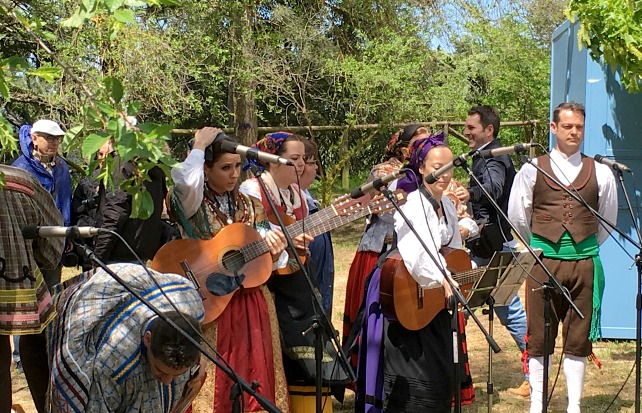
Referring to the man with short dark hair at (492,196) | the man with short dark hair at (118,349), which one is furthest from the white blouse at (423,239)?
the man with short dark hair at (492,196)

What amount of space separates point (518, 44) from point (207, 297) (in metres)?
10.3

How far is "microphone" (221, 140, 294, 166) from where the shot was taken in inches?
143

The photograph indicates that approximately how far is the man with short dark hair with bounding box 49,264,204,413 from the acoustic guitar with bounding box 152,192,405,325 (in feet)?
3.54

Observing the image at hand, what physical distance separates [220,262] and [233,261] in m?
0.07

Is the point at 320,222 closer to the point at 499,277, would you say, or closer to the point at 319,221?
the point at 319,221

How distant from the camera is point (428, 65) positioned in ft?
40.1


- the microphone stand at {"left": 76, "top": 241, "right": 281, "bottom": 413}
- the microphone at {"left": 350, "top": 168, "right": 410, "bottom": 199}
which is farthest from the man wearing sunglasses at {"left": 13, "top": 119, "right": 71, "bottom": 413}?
the microphone stand at {"left": 76, "top": 241, "right": 281, "bottom": 413}

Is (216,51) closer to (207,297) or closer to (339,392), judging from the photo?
(339,392)

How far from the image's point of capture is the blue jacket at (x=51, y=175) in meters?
6.72

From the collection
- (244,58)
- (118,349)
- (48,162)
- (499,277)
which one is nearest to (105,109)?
(118,349)

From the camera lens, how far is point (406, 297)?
4.54m

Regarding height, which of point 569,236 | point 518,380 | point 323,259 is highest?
point 569,236

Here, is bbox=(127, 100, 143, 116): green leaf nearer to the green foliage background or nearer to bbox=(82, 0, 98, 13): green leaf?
bbox=(82, 0, 98, 13): green leaf

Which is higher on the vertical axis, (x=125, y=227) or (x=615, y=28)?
(x=615, y=28)
